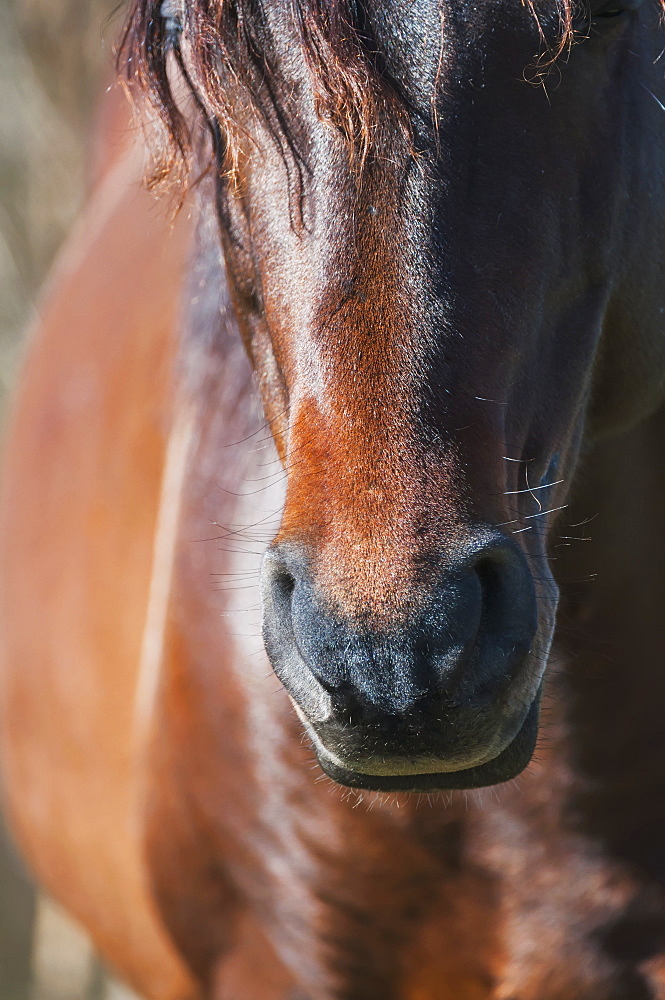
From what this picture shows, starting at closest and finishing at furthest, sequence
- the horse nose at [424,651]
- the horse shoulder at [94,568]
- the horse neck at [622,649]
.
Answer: the horse nose at [424,651] → the horse neck at [622,649] → the horse shoulder at [94,568]

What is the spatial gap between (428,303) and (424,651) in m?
0.26

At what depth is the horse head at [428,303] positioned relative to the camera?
0.80m

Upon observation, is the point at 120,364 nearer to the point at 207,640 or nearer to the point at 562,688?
the point at 207,640

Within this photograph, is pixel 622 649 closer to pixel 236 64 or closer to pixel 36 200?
pixel 236 64

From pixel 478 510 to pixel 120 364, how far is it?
1235mm

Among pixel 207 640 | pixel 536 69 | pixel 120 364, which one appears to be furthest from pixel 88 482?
pixel 536 69

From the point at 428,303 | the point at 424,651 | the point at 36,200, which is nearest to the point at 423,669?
the point at 424,651

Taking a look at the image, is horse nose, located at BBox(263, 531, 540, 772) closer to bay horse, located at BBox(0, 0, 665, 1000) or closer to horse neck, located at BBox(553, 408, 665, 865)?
bay horse, located at BBox(0, 0, 665, 1000)

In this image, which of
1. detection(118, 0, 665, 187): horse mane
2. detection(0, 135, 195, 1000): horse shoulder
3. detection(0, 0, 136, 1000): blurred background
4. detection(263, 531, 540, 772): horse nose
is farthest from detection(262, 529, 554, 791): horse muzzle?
detection(0, 0, 136, 1000): blurred background

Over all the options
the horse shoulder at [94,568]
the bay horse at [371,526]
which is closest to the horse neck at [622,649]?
the bay horse at [371,526]

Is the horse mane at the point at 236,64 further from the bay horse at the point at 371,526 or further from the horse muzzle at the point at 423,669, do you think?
the horse muzzle at the point at 423,669

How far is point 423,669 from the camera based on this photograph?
0.78m

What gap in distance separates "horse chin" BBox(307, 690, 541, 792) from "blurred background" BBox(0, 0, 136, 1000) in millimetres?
2666

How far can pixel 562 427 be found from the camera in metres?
1.02
